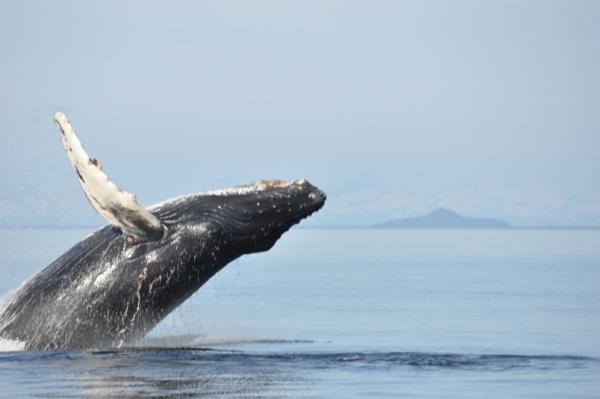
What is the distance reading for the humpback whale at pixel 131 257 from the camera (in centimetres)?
1554

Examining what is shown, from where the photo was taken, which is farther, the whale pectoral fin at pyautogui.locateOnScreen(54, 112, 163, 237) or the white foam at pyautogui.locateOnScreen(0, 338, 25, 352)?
the white foam at pyautogui.locateOnScreen(0, 338, 25, 352)

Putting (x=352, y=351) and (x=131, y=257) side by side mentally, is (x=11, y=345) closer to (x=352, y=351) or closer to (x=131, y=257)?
(x=131, y=257)

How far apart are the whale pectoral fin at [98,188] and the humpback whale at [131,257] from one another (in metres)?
0.01

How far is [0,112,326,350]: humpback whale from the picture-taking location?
51.0ft

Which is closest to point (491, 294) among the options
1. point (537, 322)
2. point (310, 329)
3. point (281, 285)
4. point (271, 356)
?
point (281, 285)

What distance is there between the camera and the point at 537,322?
23.9 m

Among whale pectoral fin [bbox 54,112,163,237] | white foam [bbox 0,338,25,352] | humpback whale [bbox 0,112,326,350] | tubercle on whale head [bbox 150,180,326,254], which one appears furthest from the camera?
tubercle on whale head [bbox 150,180,326,254]

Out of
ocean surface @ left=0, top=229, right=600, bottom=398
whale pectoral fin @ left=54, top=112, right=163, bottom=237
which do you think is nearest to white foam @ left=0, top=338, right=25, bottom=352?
ocean surface @ left=0, top=229, right=600, bottom=398

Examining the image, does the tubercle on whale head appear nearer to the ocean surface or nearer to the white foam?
the ocean surface

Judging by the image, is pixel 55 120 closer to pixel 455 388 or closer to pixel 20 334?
pixel 20 334

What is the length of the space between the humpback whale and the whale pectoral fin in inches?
0.4

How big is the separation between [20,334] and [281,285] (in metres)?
20.8

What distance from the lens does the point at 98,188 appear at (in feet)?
49.7

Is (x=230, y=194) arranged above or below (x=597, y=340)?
above
